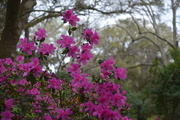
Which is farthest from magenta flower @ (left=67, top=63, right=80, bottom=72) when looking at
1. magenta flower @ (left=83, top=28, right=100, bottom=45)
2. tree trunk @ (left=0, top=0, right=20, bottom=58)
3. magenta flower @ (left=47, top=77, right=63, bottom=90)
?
tree trunk @ (left=0, top=0, right=20, bottom=58)

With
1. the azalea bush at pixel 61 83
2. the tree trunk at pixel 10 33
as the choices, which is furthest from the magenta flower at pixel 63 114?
the tree trunk at pixel 10 33

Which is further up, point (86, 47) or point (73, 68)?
point (86, 47)

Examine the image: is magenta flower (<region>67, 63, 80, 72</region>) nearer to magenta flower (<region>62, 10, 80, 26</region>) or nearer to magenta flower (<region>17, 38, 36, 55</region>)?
magenta flower (<region>17, 38, 36, 55</region>)

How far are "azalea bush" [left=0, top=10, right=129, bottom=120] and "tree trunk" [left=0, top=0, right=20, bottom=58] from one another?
1971 mm

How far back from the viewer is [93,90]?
205cm

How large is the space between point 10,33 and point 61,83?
305cm

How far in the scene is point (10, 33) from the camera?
465cm

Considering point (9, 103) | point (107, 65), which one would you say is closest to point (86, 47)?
point (107, 65)

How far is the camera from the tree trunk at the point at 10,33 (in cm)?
403

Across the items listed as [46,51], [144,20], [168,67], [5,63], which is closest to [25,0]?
[5,63]

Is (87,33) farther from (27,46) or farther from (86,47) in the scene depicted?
(27,46)

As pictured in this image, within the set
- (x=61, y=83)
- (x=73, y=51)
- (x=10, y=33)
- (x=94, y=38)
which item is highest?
(x=10, y=33)

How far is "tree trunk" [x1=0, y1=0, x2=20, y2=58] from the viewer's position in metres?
4.03

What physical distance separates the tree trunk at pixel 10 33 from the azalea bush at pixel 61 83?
1971 mm
